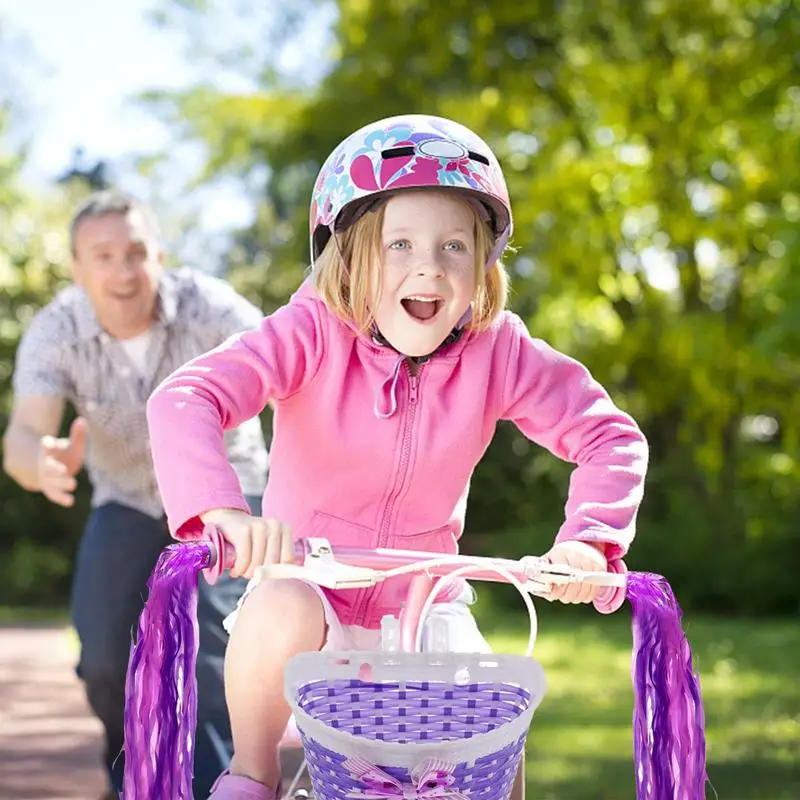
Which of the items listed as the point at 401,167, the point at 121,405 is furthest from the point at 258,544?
the point at 121,405

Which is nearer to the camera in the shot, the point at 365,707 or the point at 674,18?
the point at 365,707

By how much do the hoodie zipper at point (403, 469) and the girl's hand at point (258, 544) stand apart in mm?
537

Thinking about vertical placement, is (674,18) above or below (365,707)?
above

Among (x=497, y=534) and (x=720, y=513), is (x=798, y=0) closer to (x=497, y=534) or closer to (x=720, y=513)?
(x=720, y=513)

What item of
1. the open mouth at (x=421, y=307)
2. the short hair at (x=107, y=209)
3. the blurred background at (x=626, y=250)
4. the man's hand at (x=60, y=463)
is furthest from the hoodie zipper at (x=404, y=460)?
the blurred background at (x=626, y=250)

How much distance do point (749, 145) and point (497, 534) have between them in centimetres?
517

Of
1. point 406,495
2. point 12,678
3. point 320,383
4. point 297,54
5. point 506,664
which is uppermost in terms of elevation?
point 297,54

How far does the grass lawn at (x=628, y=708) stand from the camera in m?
5.97

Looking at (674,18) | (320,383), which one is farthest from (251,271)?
Answer: (320,383)

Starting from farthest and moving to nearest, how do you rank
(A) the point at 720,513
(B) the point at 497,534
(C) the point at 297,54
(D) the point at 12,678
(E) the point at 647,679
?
(C) the point at 297,54 → (B) the point at 497,534 → (A) the point at 720,513 → (D) the point at 12,678 → (E) the point at 647,679

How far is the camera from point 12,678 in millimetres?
9812

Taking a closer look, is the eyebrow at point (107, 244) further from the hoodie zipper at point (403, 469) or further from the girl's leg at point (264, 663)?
the girl's leg at point (264, 663)

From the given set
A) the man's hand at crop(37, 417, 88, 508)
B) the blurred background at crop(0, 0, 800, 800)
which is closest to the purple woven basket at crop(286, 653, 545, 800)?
the man's hand at crop(37, 417, 88, 508)

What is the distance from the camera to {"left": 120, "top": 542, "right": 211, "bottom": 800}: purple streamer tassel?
2150 millimetres
